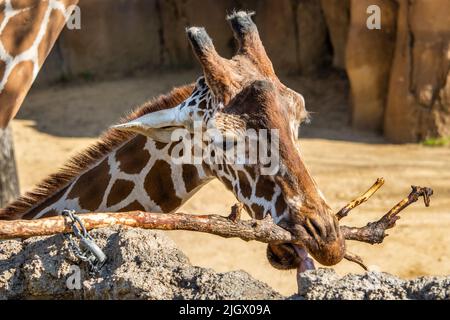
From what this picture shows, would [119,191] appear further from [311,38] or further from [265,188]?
[311,38]

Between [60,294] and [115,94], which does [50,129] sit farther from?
[60,294]

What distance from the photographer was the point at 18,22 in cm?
443

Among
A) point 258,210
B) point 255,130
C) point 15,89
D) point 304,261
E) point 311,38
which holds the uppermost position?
point 311,38

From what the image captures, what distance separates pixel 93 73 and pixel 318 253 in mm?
9714

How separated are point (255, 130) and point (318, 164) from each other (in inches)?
204

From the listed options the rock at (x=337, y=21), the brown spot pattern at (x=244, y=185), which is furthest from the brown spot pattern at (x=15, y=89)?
the rock at (x=337, y=21)

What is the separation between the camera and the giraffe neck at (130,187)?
13.4 feet

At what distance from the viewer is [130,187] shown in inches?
162

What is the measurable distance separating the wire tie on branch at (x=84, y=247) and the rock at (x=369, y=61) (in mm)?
7191

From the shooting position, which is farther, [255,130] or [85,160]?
[85,160]

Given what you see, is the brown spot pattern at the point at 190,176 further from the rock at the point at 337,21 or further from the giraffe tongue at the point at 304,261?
the rock at the point at 337,21

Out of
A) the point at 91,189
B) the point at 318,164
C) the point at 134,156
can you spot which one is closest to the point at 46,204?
the point at 91,189

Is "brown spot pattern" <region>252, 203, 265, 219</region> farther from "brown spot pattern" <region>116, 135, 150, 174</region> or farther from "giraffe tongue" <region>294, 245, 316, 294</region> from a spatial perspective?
"brown spot pattern" <region>116, 135, 150, 174</region>
